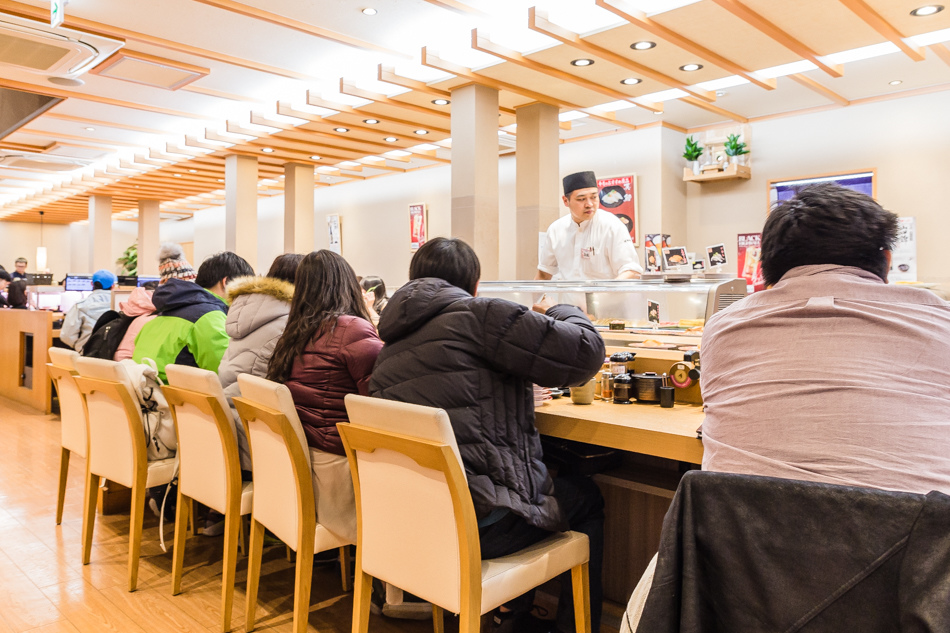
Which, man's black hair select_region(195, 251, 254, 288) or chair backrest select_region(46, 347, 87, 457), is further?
man's black hair select_region(195, 251, 254, 288)

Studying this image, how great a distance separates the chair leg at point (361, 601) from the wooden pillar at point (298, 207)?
7564mm

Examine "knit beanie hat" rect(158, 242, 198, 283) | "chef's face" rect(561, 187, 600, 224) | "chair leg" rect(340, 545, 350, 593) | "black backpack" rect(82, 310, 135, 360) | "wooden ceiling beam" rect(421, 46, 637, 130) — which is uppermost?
"wooden ceiling beam" rect(421, 46, 637, 130)

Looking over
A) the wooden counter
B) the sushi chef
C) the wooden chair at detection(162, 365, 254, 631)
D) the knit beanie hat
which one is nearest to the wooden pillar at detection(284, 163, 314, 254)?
the knit beanie hat

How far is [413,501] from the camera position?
172 cm

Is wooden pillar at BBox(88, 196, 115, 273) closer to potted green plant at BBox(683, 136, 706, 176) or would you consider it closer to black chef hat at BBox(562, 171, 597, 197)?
potted green plant at BBox(683, 136, 706, 176)

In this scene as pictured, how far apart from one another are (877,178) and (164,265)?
19.9ft

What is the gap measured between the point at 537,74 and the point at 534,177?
1114mm

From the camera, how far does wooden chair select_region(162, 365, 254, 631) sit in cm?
235

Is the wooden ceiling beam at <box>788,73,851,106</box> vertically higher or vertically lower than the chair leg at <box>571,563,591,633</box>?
higher

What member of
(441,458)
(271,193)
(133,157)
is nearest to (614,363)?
(441,458)

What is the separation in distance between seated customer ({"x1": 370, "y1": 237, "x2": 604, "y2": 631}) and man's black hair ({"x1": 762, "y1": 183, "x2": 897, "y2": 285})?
0.62 metres

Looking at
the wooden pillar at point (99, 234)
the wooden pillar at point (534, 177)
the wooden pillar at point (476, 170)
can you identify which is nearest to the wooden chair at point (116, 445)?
the wooden pillar at point (476, 170)

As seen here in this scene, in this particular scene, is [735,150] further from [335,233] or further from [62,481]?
[335,233]

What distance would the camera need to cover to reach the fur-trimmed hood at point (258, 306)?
8.95 feet
